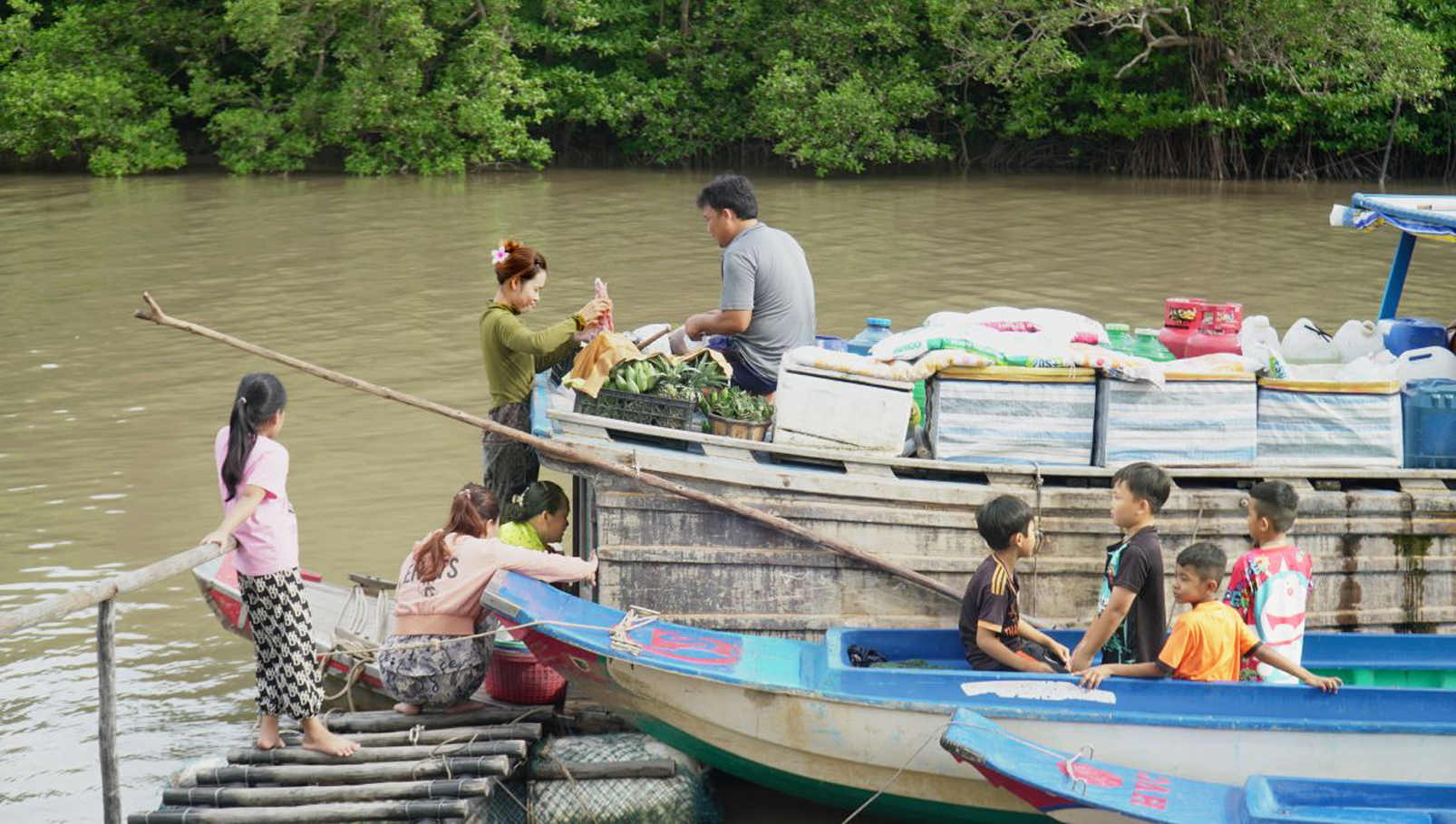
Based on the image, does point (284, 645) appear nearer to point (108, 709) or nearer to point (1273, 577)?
point (108, 709)

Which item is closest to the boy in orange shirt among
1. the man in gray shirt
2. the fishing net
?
the fishing net

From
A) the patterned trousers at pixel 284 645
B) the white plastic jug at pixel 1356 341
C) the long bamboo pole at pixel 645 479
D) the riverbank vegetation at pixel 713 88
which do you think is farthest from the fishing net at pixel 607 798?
the riverbank vegetation at pixel 713 88

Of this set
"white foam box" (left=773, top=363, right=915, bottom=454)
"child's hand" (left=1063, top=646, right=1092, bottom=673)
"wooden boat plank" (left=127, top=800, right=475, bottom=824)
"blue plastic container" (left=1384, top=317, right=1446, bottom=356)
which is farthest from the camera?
"blue plastic container" (left=1384, top=317, right=1446, bottom=356)

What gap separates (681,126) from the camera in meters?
26.3

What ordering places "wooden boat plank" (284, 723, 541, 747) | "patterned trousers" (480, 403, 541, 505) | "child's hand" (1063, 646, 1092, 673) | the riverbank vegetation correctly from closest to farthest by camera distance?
"child's hand" (1063, 646, 1092, 673)
"wooden boat plank" (284, 723, 541, 747)
"patterned trousers" (480, 403, 541, 505)
the riverbank vegetation

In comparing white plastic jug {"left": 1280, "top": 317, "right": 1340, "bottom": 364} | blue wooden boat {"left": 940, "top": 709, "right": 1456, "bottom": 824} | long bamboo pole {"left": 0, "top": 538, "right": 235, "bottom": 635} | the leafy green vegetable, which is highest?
white plastic jug {"left": 1280, "top": 317, "right": 1340, "bottom": 364}

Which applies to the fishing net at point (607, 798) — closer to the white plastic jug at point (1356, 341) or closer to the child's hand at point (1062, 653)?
the child's hand at point (1062, 653)

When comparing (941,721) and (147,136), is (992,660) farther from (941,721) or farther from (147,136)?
(147,136)

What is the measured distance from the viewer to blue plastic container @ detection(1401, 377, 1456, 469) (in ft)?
18.2

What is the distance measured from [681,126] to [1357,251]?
41.8 ft

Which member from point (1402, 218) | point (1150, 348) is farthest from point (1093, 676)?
point (1402, 218)

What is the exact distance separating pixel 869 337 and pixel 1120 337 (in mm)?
1127

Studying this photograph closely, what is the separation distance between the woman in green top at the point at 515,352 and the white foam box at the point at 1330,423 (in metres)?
2.53

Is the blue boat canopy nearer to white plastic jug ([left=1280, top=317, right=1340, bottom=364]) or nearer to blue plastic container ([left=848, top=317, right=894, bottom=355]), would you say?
white plastic jug ([left=1280, top=317, right=1340, bottom=364])
